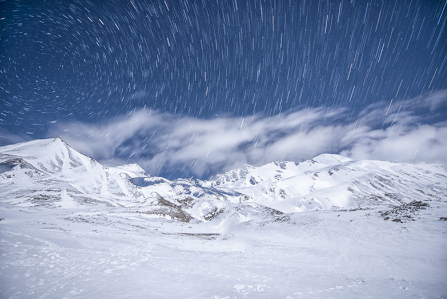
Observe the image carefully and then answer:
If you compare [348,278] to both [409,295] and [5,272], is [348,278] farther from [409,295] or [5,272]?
[5,272]

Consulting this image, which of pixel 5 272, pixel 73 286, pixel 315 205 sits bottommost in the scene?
pixel 73 286

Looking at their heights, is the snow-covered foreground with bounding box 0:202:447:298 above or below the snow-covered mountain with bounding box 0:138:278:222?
below

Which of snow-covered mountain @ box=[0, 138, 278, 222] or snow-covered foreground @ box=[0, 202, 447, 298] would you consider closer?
snow-covered foreground @ box=[0, 202, 447, 298]

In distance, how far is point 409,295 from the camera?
6.22 meters

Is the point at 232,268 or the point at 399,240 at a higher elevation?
the point at 399,240

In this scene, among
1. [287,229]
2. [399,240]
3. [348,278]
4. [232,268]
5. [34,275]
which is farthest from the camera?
[287,229]

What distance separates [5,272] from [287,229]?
2896cm

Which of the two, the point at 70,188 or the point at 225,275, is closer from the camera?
the point at 225,275

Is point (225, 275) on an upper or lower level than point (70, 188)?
lower

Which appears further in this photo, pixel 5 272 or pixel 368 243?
pixel 368 243

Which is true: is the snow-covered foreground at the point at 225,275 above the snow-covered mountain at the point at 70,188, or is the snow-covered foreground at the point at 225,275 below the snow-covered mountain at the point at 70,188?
→ below

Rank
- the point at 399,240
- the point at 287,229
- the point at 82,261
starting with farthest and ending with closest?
the point at 287,229, the point at 399,240, the point at 82,261

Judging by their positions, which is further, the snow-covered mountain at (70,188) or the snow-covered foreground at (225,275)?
the snow-covered mountain at (70,188)

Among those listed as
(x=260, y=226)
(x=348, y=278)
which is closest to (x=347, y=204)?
(x=260, y=226)
